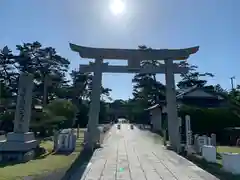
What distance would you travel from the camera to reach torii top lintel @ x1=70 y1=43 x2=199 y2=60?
499 inches

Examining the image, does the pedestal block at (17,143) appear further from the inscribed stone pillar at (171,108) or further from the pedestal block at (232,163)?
the pedestal block at (232,163)

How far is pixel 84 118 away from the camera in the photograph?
47.2m

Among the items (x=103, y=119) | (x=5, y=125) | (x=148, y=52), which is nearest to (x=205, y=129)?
(x=148, y=52)

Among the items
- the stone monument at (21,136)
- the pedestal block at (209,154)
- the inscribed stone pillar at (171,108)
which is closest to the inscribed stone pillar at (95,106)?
the stone monument at (21,136)

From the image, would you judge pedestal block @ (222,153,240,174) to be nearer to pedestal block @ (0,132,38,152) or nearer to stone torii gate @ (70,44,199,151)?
stone torii gate @ (70,44,199,151)

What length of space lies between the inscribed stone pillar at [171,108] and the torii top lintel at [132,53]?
1.44 feet

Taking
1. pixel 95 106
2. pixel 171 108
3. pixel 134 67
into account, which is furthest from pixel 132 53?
pixel 171 108

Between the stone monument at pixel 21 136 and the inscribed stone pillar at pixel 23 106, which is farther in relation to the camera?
the inscribed stone pillar at pixel 23 106

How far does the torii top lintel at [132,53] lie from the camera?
12.7 m

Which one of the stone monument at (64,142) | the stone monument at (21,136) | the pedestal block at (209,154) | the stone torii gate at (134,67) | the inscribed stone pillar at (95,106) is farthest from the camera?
the stone monument at (64,142)

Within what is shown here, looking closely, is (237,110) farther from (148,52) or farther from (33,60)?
(33,60)

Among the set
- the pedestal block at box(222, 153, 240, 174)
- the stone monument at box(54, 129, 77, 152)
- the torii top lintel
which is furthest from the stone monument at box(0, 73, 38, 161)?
the pedestal block at box(222, 153, 240, 174)

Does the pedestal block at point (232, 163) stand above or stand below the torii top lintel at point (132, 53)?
below

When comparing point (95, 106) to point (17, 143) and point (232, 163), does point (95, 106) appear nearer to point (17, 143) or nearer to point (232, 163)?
point (17, 143)
